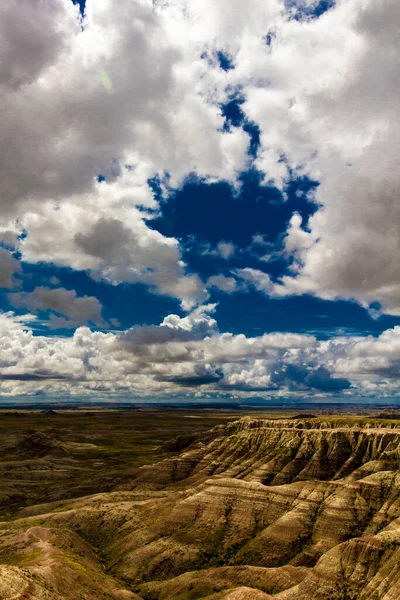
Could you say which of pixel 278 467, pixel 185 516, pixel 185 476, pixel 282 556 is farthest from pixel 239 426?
pixel 282 556

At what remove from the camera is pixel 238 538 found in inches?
3236

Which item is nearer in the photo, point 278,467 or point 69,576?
point 69,576

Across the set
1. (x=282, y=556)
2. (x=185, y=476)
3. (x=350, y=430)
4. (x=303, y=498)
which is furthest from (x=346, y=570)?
(x=185, y=476)

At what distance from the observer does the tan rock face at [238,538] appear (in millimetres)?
61719

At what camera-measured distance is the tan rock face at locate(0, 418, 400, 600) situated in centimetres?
6172

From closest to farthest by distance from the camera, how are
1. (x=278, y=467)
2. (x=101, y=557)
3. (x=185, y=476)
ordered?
(x=101, y=557) → (x=278, y=467) → (x=185, y=476)

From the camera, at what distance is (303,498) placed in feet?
290

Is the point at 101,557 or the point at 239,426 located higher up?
the point at 239,426

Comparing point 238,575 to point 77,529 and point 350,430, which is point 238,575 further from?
point 350,430

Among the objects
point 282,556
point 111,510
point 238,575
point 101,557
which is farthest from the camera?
point 111,510

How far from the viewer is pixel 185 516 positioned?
90250mm

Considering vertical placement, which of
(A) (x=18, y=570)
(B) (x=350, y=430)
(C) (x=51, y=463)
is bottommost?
(C) (x=51, y=463)

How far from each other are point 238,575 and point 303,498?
2507 cm

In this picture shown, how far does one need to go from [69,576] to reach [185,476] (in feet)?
265
